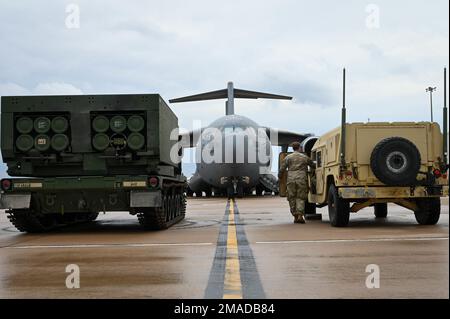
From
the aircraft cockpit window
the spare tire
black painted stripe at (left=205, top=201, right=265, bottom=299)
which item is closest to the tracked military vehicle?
black painted stripe at (left=205, top=201, right=265, bottom=299)

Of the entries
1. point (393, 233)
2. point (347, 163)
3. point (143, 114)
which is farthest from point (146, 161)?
point (393, 233)

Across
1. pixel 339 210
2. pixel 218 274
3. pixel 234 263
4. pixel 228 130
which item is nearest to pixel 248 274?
pixel 218 274

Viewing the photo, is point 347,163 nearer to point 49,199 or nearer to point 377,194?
point 377,194

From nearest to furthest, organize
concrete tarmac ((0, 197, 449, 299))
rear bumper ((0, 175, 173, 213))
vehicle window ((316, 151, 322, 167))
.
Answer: concrete tarmac ((0, 197, 449, 299))
rear bumper ((0, 175, 173, 213))
vehicle window ((316, 151, 322, 167))

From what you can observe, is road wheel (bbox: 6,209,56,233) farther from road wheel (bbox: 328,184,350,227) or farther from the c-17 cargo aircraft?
the c-17 cargo aircraft

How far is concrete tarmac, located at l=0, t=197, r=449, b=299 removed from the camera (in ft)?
16.5

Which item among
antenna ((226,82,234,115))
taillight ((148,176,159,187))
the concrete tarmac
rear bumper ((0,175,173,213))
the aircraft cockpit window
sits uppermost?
antenna ((226,82,234,115))

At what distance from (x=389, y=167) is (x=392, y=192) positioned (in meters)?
0.51

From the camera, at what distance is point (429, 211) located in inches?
441

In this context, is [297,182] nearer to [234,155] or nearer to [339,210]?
[339,210]

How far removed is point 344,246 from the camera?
26.6ft

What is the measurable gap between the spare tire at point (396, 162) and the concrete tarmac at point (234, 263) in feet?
2.93

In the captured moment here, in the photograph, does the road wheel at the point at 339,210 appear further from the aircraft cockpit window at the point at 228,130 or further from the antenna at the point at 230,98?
the antenna at the point at 230,98
